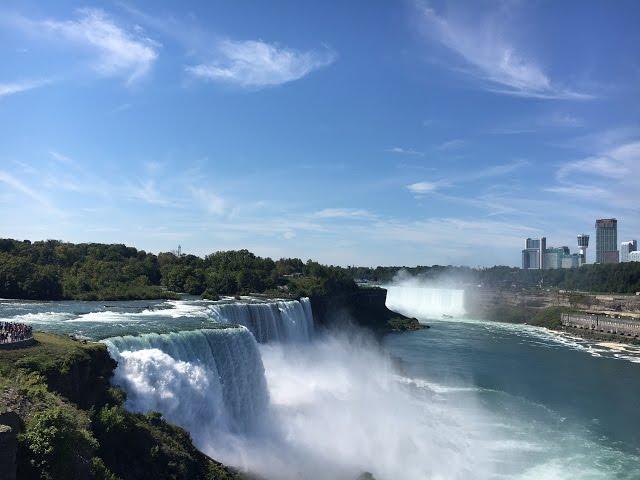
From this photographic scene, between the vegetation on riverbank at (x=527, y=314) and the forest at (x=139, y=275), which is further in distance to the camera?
the vegetation on riverbank at (x=527, y=314)

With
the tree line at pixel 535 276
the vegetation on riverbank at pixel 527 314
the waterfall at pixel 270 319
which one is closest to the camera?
the waterfall at pixel 270 319

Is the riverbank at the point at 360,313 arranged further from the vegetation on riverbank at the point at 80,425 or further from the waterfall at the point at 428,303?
the vegetation on riverbank at the point at 80,425

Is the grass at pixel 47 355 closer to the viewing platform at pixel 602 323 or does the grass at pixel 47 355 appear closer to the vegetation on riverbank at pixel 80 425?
the vegetation on riverbank at pixel 80 425

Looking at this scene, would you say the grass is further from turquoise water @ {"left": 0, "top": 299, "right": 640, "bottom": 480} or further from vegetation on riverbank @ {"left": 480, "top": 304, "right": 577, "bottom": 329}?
vegetation on riverbank @ {"left": 480, "top": 304, "right": 577, "bottom": 329}

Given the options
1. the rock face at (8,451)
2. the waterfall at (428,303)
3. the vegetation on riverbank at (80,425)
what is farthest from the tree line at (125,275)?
the rock face at (8,451)

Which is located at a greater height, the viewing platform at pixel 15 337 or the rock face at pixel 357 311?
the viewing platform at pixel 15 337

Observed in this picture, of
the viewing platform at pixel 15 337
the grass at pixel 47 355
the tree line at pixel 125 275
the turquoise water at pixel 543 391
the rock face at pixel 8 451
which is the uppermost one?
the tree line at pixel 125 275

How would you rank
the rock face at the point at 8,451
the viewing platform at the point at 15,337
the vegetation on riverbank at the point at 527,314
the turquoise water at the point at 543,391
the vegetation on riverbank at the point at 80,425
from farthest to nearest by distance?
the vegetation on riverbank at the point at 527,314
the turquoise water at the point at 543,391
the viewing platform at the point at 15,337
the vegetation on riverbank at the point at 80,425
the rock face at the point at 8,451
